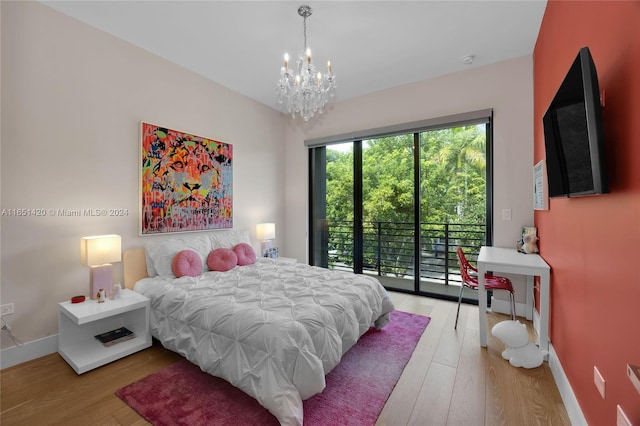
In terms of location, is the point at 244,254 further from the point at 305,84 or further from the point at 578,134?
the point at 578,134

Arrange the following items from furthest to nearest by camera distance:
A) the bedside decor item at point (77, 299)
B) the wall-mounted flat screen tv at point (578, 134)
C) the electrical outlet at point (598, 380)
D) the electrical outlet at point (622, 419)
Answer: the bedside decor item at point (77, 299)
the electrical outlet at point (598, 380)
the wall-mounted flat screen tv at point (578, 134)
the electrical outlet at point (622, 419)

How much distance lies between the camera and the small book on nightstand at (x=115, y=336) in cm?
230

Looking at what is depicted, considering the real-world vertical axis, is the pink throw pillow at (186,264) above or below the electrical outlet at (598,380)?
above

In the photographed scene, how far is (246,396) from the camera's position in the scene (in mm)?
1773

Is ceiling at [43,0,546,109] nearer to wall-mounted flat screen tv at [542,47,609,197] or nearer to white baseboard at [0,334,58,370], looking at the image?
wall-mounted flat screen tv at [542,47,609,197]

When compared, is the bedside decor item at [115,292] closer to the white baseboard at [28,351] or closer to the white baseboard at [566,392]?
the white baseboard at [28,351]

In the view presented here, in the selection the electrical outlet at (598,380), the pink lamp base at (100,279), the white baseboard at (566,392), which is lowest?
the white baseboard at (566,392)

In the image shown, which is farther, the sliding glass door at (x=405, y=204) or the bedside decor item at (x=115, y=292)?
the sliding glass door at (x=405, y=204)

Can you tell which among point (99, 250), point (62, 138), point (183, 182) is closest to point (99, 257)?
point (99, 250)

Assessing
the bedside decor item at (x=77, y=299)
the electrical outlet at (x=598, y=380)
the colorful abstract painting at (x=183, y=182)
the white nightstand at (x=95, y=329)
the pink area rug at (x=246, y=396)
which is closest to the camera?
the electrical outlet at (x=598, y=380)

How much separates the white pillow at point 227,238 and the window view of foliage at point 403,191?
1484 mm

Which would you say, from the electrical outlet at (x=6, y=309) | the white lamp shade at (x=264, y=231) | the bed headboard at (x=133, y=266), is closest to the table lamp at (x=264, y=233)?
the white lamp shade at (x=264, y=231)

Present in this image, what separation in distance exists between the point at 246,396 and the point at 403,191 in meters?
3.04

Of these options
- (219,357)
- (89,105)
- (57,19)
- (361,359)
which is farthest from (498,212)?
(57,19)
